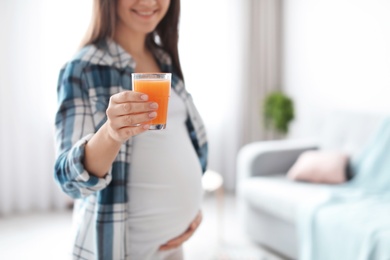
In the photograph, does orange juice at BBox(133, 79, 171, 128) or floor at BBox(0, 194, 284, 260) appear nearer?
orange juice at BBox(133, 79, 171, 128)

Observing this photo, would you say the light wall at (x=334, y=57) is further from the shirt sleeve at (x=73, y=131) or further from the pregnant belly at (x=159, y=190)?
the shirt sleeve at (x=73, y=131)

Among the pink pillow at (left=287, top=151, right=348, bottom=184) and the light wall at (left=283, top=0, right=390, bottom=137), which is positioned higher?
the light wall at (left=283, top=0, right=390, bottom=137)

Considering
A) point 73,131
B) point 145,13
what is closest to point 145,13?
point 145,13

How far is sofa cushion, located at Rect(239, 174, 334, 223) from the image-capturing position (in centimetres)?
275

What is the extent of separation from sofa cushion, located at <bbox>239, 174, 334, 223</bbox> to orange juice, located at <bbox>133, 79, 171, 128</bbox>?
1.87 m

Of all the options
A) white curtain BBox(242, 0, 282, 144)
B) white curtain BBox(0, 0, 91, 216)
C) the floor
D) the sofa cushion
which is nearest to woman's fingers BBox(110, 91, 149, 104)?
the sofa cushion

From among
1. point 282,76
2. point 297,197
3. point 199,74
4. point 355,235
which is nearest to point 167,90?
point 355,235

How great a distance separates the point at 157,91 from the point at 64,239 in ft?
8.63

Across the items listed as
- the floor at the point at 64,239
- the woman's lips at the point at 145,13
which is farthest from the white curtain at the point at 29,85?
the woman's lips at the point at 145,13

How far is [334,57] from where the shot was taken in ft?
12.5

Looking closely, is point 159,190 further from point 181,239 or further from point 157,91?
point 157,91

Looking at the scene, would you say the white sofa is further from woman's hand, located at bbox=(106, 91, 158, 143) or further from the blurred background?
woman's hand, located at bbox=(106, 91, 158, 143)

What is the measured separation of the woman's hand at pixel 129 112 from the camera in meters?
0.87

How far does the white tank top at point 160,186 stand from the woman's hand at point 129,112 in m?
0.31
